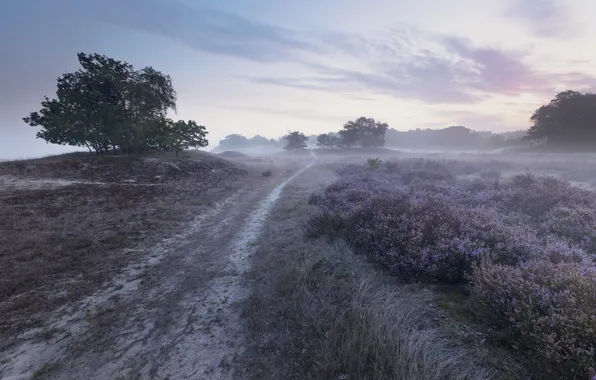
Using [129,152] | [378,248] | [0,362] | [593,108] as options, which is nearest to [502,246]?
[378,248]

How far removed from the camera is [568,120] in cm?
5153

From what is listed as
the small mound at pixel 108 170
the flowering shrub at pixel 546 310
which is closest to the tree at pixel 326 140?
the small mound at pixel 108 170

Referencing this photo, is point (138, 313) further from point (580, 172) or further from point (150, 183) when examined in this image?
point (580, 172)

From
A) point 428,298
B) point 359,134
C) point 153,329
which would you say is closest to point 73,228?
point 153,329

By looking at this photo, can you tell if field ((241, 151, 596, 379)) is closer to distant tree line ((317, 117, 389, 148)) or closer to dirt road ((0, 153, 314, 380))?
dirt road ((0, 153, 314, 380))

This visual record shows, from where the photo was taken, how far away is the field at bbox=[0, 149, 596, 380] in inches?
151

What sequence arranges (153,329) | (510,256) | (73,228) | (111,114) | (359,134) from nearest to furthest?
(153,329) → (510,256) → (73,228) → (111,114) → (359,134)

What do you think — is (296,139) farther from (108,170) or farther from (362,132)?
(108,170)

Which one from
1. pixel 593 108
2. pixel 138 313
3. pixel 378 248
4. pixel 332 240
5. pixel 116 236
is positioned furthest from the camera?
pixel 593 108

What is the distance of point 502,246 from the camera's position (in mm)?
6242

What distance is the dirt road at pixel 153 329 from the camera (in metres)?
4.45

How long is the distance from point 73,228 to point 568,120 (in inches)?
2913

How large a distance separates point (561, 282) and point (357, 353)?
3501mm

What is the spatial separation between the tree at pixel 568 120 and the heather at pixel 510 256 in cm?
5495
